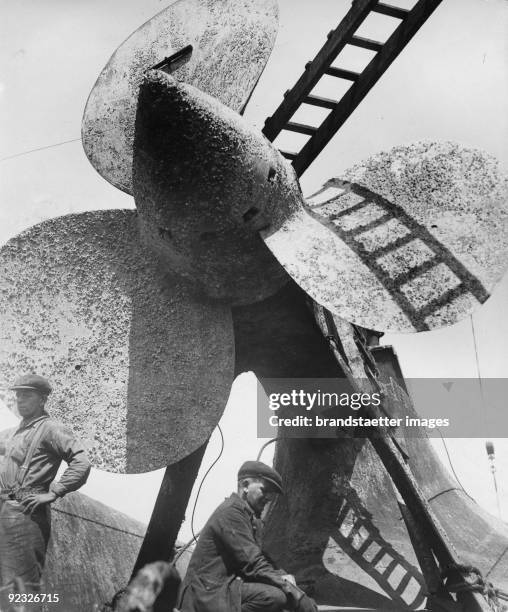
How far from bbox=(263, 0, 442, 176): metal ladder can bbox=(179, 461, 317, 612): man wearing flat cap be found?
244 cm

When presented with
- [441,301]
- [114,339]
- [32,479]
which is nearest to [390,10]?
[441,301]

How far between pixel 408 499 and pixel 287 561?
1.05m

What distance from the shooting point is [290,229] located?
4.49 meters

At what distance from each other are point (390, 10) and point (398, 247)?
1523 millimetres

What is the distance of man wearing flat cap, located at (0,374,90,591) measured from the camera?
4266 millimetres

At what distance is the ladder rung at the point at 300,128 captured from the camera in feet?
17.1

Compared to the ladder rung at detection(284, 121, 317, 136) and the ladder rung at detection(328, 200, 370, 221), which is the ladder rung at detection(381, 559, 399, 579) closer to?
the ladder rung at detection(328, 200, 370, 221)

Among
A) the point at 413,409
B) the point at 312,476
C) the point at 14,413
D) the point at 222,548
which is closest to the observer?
the point at 222,548

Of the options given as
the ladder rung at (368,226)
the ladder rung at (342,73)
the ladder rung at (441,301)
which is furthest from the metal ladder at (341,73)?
the ladder rung at (441,301)

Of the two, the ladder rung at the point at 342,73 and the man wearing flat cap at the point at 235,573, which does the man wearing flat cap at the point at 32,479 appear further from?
the ladder rung at the point at 342,73

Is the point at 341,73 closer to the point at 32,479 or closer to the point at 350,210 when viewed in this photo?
the point at 350,210

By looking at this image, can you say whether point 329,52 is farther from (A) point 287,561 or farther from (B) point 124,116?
(A) point 287,561

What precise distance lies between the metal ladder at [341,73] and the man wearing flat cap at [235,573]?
2.44 metres

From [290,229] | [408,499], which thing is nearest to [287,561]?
[408,499]
